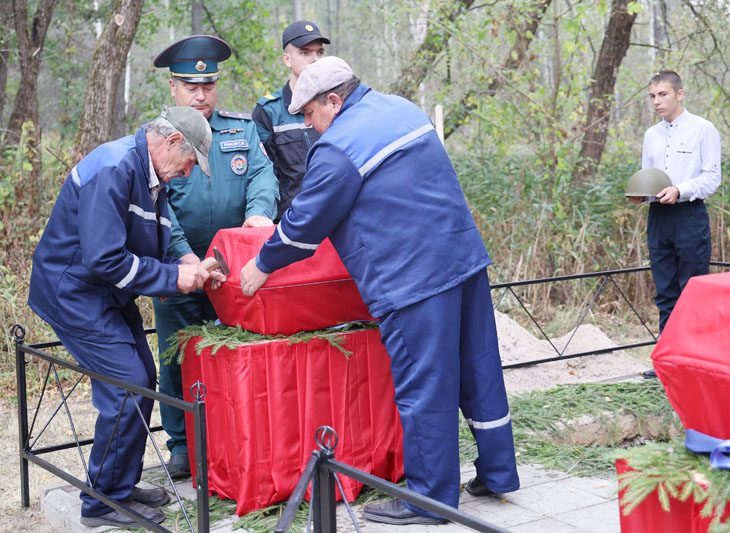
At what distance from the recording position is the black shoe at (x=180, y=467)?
171 inches

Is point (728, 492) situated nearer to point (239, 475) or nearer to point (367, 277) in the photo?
point (367, 277)

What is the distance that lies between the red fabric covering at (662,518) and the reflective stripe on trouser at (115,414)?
1.98 meters

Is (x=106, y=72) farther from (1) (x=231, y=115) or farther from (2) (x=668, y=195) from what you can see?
(2) (x=668, y=195)

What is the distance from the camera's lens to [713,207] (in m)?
9.11

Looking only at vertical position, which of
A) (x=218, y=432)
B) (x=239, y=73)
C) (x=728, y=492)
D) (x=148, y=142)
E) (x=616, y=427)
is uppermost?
(x=239, y=73)

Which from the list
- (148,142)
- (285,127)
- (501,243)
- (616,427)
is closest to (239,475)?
(148,142)

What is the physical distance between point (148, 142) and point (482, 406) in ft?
5.62

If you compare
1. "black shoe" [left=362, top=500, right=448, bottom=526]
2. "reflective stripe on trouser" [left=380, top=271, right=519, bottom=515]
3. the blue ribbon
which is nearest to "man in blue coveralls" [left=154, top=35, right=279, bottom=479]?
"reflective stripe on trouser" [left=380, top=271, right=519, bottom=515]

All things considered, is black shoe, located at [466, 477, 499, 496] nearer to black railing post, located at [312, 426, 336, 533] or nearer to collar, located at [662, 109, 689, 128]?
black railing post, located at [312, 426, 336, 533]

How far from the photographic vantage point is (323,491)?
2.65m

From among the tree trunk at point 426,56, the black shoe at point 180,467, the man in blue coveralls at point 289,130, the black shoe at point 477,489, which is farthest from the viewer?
the tree trunk at point 426,56

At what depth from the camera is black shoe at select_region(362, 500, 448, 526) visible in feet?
11.9

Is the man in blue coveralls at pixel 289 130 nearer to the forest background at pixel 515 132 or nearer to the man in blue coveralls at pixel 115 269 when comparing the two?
the man in blue coveralls at pixel 115 269

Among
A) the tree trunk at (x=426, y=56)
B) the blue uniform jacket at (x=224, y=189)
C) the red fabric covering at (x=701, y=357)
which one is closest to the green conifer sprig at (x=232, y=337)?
the blue uniform jacket at (x=224, y=189)
